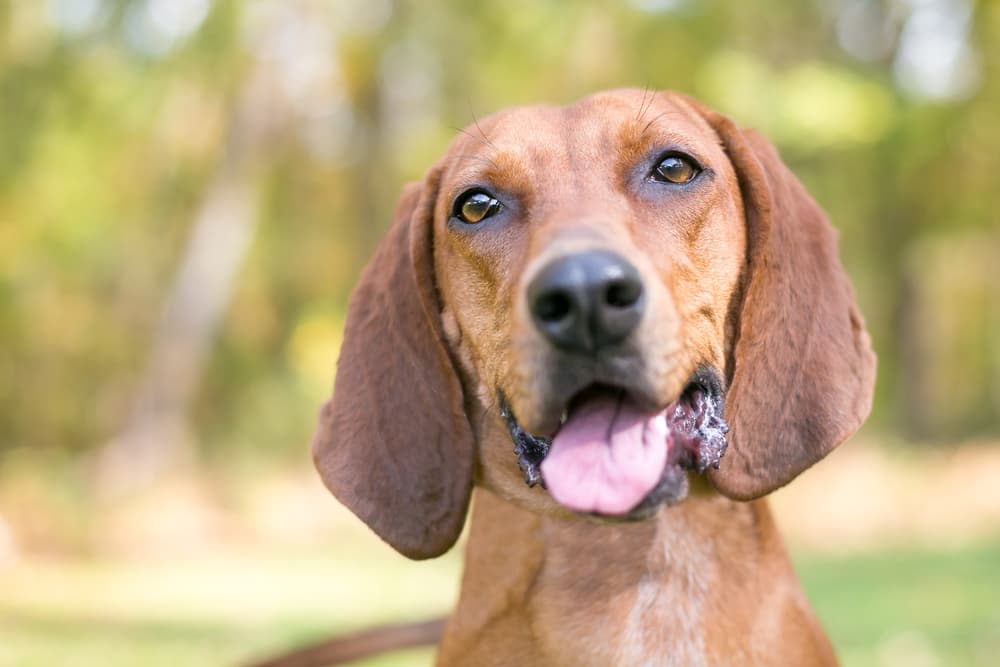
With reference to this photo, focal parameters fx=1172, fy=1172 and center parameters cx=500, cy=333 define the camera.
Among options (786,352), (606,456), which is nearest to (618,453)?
(606,456)

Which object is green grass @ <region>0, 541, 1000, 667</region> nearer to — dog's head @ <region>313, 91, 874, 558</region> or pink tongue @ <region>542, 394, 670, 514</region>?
dog's head @ <region>313, 91, 874, 558</region>

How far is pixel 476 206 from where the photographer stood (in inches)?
141

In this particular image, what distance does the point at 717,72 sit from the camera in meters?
14.8

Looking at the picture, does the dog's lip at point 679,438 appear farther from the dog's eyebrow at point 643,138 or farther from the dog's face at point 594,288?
the dog's eyebrow at point 643,138

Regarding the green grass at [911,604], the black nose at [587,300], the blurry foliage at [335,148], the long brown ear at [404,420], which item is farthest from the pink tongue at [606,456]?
the blurry foliage at [335,148]

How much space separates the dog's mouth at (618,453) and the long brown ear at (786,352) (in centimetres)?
21

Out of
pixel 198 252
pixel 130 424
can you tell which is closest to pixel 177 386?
pixel 130 424

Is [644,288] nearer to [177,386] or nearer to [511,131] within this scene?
[511,131]

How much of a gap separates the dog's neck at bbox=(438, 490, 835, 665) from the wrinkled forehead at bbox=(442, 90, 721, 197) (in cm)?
103

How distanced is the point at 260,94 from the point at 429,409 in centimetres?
1728

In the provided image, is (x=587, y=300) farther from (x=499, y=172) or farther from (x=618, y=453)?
(x=499, y=172)

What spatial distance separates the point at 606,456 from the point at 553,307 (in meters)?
0.45

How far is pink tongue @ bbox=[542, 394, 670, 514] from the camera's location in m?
2.98

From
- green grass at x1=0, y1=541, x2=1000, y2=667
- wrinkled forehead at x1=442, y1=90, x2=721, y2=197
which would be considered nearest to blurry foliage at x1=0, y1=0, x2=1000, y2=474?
green grass at x1=0, y1=541, x2=1000, y2=667
